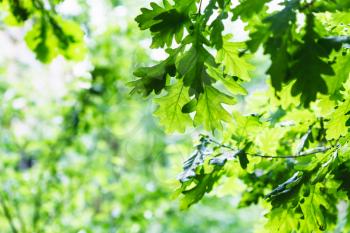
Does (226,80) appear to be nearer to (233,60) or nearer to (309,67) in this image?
(233,60)

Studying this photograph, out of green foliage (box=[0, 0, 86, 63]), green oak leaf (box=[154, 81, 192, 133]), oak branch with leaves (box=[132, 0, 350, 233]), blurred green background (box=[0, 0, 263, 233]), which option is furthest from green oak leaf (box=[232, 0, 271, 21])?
blurred green background (box=[0, 0, 263, 233])

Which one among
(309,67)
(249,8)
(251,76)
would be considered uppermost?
(251,76)

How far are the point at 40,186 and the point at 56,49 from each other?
2.22 m

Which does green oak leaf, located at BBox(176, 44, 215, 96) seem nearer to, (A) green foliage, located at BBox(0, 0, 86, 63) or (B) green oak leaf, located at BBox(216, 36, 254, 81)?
(B) green oak leaf, located at BBox(216, 36, 254, 81)

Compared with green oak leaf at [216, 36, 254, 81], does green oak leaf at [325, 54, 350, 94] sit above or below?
below

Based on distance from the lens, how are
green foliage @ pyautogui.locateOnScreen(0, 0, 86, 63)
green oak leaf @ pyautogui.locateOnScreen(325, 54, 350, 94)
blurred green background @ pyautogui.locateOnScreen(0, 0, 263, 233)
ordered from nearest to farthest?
1. green oak leaf @ pyautogui.locateOnScreen(325, 54, 350, 94)
2. green foliage @ pyautogui.locateOnScreen(0, 0, 86, 63)
3. blurred green background @ pyautogui.locateOnScreen(0, 0, 263, 233)

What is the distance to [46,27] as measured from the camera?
188 cm

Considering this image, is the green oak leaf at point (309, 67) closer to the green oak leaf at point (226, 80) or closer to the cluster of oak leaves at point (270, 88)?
the cluster of oak leaves at point (270, 88)

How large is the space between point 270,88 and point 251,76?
6 cm

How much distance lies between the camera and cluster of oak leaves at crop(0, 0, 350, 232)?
727 millimetres

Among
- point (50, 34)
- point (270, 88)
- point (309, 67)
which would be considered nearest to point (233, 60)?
point (270, 88)

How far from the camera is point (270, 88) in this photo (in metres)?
1.11

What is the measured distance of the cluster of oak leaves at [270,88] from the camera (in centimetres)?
73

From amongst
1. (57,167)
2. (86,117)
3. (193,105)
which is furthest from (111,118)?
(193,105)
